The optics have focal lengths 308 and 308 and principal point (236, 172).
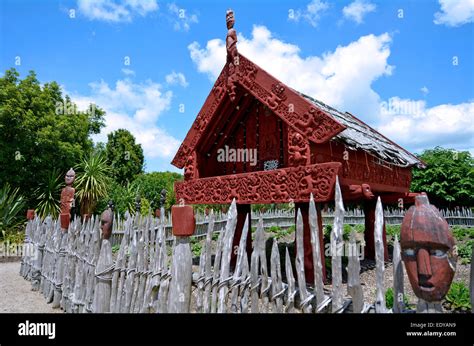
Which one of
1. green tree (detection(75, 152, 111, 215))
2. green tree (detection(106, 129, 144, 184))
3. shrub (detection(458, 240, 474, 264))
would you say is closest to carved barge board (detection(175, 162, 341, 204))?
shrub (detection(458, 240, 474, 264))

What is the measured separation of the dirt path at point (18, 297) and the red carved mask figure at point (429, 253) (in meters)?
6.48

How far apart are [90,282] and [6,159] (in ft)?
54.0

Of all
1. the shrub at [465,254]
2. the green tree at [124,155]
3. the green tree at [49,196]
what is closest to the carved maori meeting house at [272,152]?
the shrub at [465,254]

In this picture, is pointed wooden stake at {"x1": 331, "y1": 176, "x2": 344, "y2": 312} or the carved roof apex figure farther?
the carved roof apex figure

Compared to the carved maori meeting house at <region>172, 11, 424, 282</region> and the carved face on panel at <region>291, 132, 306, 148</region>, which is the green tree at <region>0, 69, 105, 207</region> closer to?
the carved maori meeting house at <region>172, 11, 424, 282</region>

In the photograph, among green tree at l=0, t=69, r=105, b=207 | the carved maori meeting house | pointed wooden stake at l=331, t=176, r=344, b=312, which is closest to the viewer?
pointed wooden stake at l=331, t=176, r=344, b=312

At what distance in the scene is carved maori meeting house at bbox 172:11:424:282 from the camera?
4898 mm

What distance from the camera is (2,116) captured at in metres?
16.8

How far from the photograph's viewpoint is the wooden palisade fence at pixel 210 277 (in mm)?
2520

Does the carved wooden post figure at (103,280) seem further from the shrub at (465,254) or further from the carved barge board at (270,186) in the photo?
the shrub at (465,254)

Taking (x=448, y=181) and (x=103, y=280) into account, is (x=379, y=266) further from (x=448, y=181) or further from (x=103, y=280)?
(x=448, y=181)

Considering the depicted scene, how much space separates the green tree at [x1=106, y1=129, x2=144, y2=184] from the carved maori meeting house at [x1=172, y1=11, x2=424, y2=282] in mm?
21122
